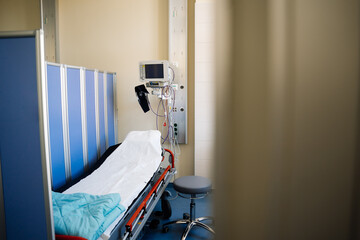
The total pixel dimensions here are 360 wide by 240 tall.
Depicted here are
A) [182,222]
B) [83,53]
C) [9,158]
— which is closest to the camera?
[9,158]

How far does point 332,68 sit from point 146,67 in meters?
2.76

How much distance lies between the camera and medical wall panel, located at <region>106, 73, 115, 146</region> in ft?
11.3

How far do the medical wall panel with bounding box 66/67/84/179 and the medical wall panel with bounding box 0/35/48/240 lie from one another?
1355 millimetres

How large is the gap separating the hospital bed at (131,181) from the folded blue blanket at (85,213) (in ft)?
0.21

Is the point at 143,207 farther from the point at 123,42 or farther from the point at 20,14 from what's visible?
the point at 20,14

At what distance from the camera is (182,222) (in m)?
Answer: 2.50

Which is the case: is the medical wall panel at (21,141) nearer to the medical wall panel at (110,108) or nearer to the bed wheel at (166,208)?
the bed wheel at (166,208)

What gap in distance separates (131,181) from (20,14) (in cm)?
353

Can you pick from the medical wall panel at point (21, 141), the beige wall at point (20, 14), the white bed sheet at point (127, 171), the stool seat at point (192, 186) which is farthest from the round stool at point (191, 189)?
the beige wall at point (20, 14)

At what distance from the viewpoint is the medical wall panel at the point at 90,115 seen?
2915 millimetres

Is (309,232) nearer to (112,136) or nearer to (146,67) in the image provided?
(146,67)

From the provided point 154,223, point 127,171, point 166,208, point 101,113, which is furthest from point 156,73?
point 154,223

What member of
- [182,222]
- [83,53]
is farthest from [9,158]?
[83,53]

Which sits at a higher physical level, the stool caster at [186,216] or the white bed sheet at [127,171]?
the white bed sheet at [127,171]
